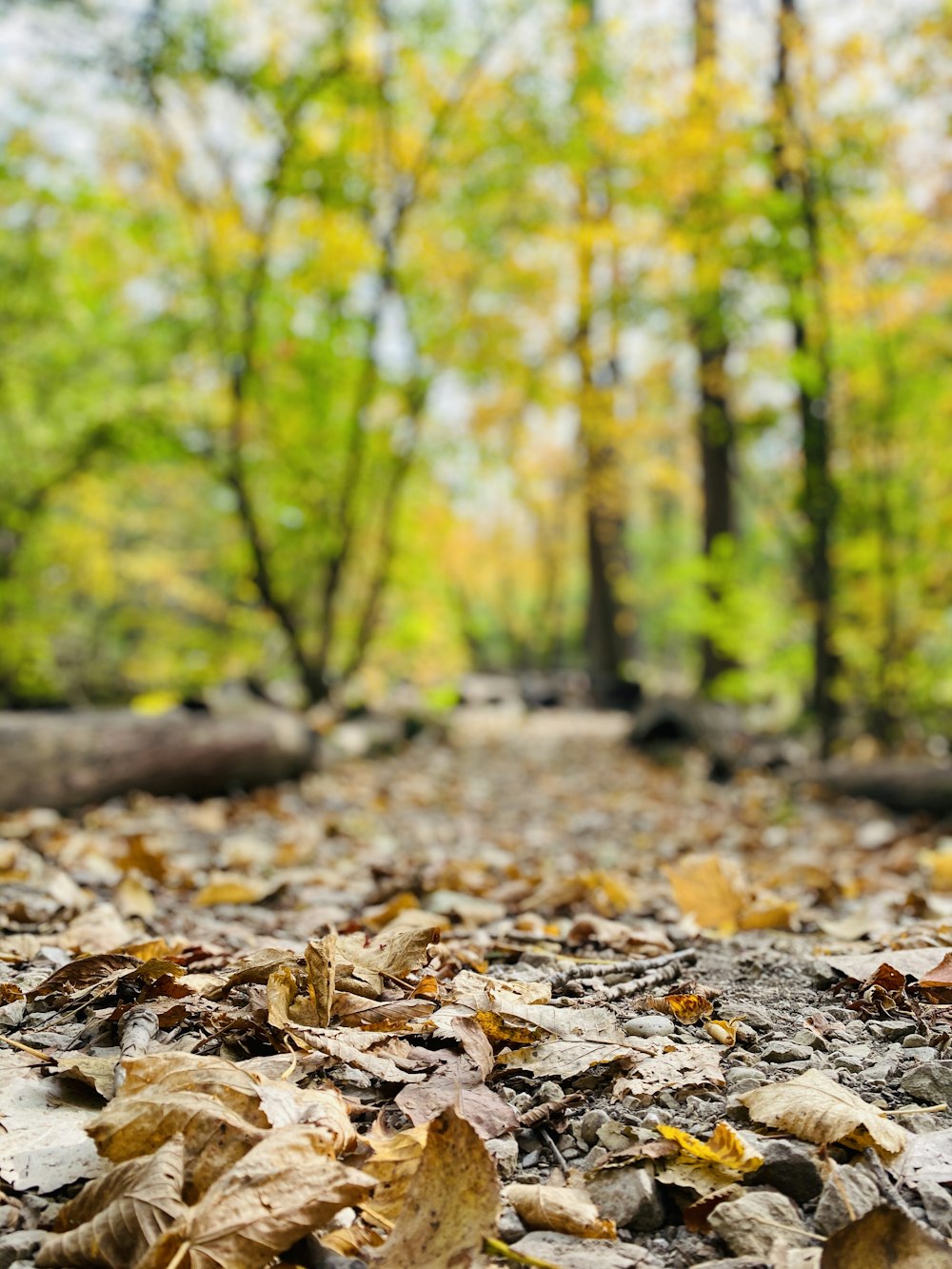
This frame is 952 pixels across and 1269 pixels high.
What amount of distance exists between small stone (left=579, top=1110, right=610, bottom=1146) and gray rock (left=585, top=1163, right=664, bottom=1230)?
87 mm

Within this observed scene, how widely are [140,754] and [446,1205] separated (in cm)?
418

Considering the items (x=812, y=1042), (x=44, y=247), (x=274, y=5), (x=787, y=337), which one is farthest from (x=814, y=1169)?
(x=44, y=247)

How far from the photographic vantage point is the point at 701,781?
278 inches

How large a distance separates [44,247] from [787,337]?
6.75 meters

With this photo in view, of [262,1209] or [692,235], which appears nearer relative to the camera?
[262,1209]

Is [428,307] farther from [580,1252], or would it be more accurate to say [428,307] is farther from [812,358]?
[580,1252]

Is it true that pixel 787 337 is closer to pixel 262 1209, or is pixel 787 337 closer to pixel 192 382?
pixel 192 382

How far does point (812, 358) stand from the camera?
6453 mm

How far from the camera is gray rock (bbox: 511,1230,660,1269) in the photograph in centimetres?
108

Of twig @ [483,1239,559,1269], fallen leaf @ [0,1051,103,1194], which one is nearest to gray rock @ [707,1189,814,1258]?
twig @ [483,1239,559,1269]

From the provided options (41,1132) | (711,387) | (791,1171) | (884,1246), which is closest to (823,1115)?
(791,1171)

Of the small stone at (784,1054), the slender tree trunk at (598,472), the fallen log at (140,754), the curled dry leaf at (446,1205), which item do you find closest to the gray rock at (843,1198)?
the small stone at (784,1054)

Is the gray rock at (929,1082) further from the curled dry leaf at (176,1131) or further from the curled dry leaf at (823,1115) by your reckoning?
the curled dry leaf at (176,1131)

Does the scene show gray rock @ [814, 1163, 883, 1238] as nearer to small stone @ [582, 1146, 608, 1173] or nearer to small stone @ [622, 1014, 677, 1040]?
small stone @ [582, 1146, 608, 1173]
